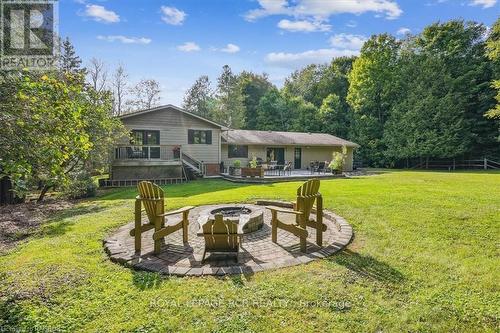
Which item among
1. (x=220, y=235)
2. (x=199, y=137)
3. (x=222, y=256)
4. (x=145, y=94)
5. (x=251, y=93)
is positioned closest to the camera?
(x=220, y=235)

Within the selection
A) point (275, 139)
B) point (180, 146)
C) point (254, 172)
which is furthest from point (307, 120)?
point (180, 146)

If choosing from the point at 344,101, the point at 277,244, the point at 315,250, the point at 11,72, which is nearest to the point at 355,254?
the point at 315,250

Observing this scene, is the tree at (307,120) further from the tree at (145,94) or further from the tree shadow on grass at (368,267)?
the tree shadow on grass at (368,267)

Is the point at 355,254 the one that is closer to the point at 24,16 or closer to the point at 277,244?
the point at 277,244

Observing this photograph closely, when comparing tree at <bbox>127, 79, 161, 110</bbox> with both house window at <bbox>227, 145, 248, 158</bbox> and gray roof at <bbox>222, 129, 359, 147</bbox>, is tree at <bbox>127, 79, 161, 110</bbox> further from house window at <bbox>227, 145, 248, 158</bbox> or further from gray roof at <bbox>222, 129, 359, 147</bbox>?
house window at <bbox>227, 145, 248, 158</bbox>

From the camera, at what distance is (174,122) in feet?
58.9

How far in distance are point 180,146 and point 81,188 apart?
22.1 feet

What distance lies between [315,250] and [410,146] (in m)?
27.7

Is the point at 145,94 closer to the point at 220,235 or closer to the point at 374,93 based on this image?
the point at 374,93

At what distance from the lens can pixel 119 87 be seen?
36344mm

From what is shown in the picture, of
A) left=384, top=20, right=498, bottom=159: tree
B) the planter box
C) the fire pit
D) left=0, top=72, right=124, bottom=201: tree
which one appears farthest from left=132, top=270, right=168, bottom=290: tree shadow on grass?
left=384, top=20, right=498, bottom=159: tree

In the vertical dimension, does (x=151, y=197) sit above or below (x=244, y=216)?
above

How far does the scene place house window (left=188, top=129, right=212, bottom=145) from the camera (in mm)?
18531

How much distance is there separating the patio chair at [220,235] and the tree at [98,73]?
A: 116 feet
